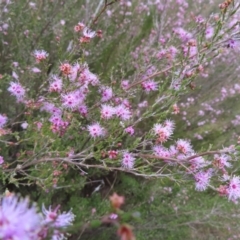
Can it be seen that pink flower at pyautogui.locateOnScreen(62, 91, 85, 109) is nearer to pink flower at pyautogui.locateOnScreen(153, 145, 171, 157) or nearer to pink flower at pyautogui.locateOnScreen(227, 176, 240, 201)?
pink flower at pyautogui.locateOnScreen(153, 145, 171, 157)

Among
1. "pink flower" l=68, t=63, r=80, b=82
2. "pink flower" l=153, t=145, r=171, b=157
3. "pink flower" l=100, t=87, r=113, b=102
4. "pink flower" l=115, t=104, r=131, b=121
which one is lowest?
"pink flower" l=153, t=145, r=171, b=157

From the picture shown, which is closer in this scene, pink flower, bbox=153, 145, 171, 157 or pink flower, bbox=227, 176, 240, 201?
pink flower, bbox=227, 176, 240, 201

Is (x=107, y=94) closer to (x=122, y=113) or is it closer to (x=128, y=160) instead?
(x=122, y=113)

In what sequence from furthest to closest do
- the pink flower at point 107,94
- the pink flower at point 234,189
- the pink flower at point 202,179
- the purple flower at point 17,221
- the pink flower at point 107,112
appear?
the pink flower at point 107,94, the pink flower at point 107,112, the pink flower at point 202,179, the pink flower at point 234,189, the purple flower at point 17,221

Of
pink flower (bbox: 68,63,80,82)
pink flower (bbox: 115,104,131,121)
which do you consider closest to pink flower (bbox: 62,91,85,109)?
pink flower (bbox: 68,63,80,82)

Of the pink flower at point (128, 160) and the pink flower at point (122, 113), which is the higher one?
the pink flower at point (122, 113)

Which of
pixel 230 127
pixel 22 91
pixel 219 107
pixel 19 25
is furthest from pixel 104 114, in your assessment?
pixel 219 107

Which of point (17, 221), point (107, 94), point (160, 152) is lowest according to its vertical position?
point (17, 221)

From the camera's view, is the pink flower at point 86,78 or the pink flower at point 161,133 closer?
the pink flower at point 161,133

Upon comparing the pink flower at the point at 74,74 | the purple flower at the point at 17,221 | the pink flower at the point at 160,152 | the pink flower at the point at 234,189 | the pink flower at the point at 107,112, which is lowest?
the purple flower at the point at 17,221

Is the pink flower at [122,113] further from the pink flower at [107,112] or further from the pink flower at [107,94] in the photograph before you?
the pink flower at [107,94]

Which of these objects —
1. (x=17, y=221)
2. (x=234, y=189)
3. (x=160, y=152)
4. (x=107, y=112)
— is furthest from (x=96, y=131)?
(x=17, y=221)

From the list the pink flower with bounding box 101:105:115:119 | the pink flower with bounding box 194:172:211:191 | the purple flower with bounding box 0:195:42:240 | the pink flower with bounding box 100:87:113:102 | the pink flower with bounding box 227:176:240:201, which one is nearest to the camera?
the purple flower with bounding box 0:195:42:240

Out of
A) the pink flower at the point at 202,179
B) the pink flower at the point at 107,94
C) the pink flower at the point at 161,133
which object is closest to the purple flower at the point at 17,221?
the pink flower at the point at 161,133
